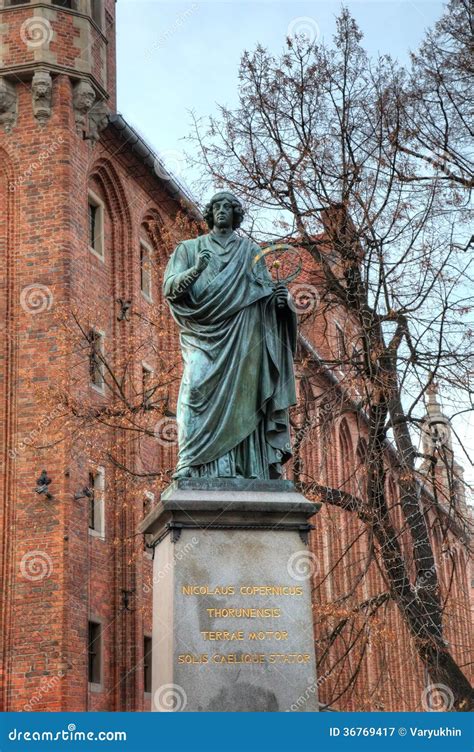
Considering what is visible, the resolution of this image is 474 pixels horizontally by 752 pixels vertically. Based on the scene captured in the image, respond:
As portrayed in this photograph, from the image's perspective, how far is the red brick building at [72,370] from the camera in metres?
22.9

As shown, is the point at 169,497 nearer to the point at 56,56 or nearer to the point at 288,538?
the point at 288,538

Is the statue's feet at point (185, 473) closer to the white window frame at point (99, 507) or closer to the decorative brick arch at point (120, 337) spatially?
the decorative brick arch at point (120, 337)

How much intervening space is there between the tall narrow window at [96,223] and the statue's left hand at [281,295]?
1860 cm

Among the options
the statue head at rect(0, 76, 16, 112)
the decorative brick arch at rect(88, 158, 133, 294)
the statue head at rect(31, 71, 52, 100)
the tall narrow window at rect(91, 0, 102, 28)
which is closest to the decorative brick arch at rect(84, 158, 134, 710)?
the decorative brick arch at rect(88, 158, 133, 294)

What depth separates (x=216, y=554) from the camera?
866 cm

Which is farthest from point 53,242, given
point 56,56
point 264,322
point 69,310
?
point 264,322

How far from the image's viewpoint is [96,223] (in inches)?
1126

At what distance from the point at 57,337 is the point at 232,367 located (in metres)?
15.2

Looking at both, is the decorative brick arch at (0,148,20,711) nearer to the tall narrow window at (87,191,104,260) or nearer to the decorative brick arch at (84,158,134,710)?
the decorative brick arch at (84,158,134,710)

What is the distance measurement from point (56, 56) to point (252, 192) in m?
9.36

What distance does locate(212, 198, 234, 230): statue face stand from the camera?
33.1 ft

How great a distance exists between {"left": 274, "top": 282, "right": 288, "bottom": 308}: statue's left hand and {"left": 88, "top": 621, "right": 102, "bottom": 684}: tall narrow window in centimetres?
1609

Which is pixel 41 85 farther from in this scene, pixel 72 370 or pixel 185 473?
pixel 185 473

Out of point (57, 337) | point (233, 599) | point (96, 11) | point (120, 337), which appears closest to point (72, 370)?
point (57, 337)
